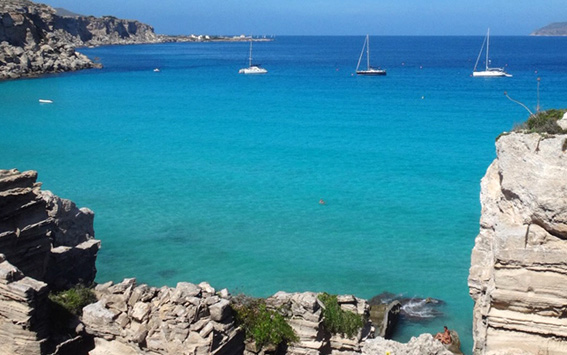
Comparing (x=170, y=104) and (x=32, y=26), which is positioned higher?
(x=32, y=26)

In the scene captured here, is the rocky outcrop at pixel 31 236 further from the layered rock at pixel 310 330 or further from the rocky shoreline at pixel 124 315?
the layered rock at pixel 310 330

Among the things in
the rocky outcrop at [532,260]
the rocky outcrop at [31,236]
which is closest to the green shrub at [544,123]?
the rocky outcrop at [532,260]

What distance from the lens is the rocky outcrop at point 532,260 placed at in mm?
9734

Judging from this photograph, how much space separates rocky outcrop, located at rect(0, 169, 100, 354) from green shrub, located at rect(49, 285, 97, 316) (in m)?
0.50

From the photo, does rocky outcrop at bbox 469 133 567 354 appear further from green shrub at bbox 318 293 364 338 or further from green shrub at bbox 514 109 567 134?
green shrub at bbox 318 293 364 338

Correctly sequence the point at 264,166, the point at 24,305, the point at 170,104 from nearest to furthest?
1. the point at 24,305
2. the point at 264,166
3. the point at 170,104

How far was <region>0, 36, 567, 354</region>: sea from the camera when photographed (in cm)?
2584

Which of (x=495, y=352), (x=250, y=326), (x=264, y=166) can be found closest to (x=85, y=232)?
(x=250, y=326)

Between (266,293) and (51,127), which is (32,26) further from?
(266,293)

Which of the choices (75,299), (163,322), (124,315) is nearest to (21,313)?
(75,299)

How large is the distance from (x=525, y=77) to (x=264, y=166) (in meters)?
78.3

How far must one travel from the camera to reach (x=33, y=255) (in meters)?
16.1

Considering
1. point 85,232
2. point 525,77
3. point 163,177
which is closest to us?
point 85,232

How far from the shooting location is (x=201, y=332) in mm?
12227
